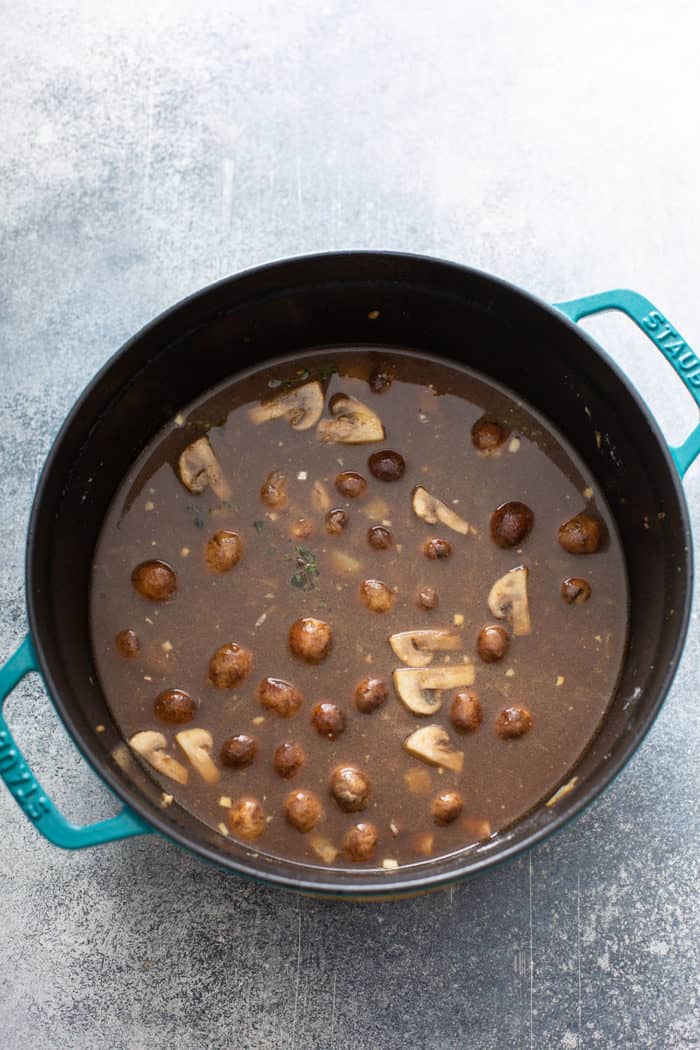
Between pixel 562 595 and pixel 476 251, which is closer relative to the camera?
pixel 562 595

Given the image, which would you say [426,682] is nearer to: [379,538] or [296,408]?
[379,538]

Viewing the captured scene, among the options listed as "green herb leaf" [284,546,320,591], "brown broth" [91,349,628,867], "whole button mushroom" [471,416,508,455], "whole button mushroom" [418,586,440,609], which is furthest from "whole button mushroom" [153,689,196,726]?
"whole button mushroom" [471,416,508,455]

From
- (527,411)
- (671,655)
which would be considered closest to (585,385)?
(527,411)

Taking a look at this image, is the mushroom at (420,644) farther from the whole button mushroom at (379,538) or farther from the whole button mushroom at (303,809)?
the whole button mushroom at (303,809)

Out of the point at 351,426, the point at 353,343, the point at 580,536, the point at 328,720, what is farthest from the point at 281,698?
the point at 353,343

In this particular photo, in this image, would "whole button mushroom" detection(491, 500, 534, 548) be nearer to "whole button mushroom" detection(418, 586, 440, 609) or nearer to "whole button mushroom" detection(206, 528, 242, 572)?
"whole button mushroom" detection(418, 586, 440, 609)

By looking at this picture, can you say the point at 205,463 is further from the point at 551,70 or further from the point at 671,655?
the point at 551,70
